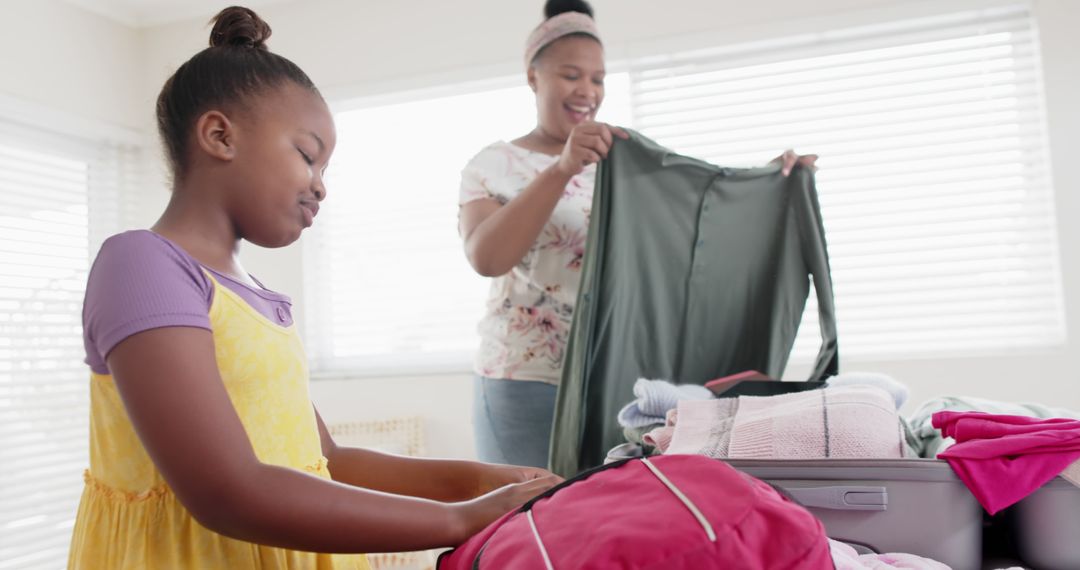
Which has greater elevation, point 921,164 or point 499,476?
point 921,164

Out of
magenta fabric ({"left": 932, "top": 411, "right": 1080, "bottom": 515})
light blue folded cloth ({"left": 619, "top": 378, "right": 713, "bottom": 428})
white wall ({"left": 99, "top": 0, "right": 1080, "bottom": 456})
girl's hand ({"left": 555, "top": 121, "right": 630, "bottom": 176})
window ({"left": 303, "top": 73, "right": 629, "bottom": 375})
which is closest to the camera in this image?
magenta fabric ({"left": 932, "top": 411, "right": 1080, "bottom": 515})

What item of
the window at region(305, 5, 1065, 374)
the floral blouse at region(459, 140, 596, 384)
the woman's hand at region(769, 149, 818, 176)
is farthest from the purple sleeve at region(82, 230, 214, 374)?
the window at region(305, 5, 1065, 374)

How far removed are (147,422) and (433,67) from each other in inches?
115

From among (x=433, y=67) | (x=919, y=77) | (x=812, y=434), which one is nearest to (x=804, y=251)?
(x=812, y=434)

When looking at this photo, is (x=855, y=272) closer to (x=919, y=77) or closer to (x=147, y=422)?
(x=919, y=77)

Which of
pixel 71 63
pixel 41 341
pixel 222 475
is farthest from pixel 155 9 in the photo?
pixel 222 475

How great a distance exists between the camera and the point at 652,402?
1.11 m

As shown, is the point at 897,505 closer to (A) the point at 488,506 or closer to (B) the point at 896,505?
(B) the point at 896,505

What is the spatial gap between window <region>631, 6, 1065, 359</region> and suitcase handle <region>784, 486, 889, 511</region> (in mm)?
2209

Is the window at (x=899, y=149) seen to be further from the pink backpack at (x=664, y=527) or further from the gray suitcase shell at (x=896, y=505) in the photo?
the pink backpack at (x=664, y=527)

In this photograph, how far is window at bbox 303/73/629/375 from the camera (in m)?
3.35

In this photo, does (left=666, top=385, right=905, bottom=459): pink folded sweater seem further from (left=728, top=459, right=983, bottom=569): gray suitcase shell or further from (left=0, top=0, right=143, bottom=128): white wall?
(left=0, top=0, right=143, bottom=128): white wall

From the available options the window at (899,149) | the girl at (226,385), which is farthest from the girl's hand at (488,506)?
the window at (899,149)

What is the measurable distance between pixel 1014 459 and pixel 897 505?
11 centimetres
